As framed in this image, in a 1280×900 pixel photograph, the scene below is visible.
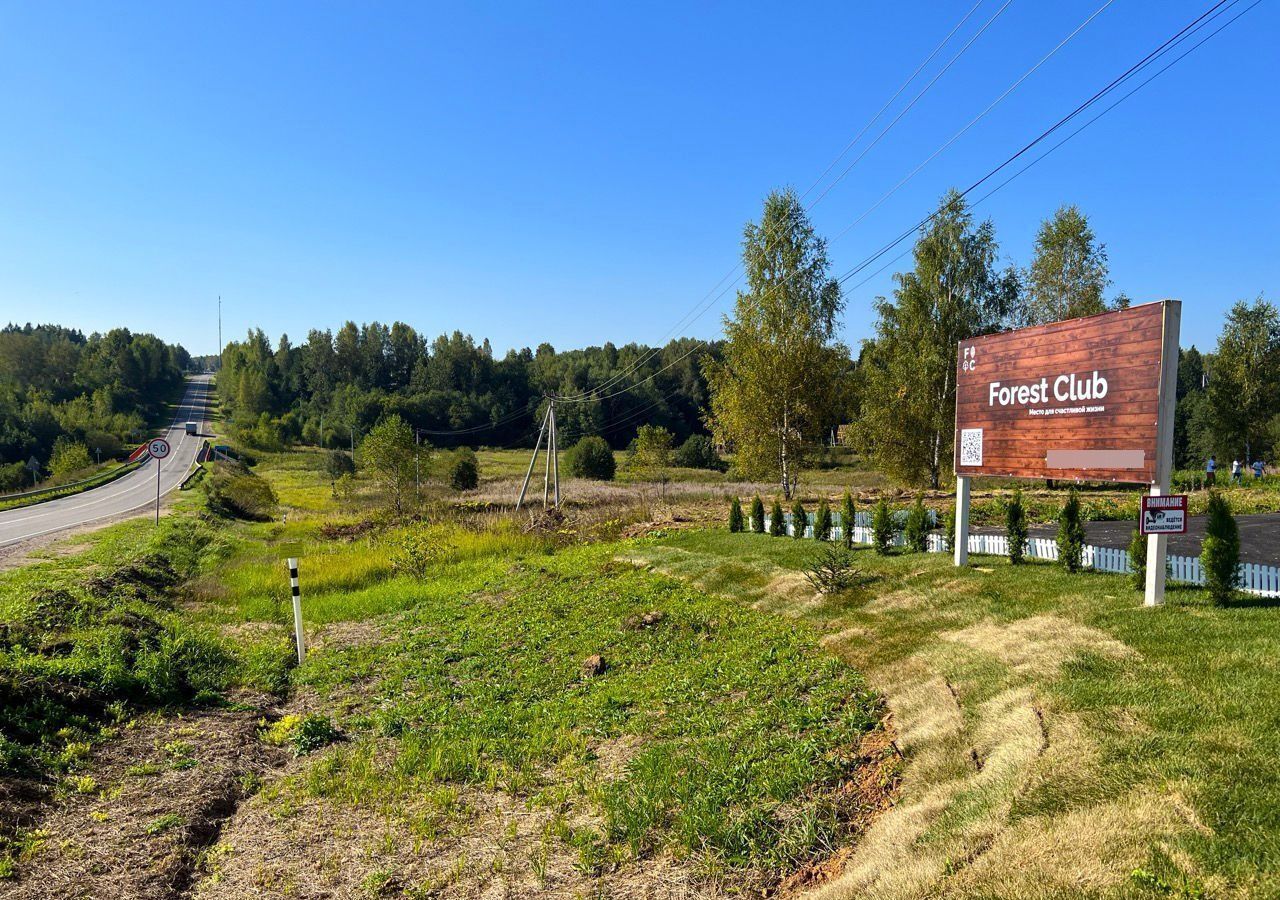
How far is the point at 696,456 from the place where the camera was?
226 feet

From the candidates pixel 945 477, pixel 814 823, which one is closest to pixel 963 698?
pixel 814 823

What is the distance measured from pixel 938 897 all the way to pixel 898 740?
2328mm

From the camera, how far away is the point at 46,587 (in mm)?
10883

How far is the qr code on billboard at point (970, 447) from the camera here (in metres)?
11.2

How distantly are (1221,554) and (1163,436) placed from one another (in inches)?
56.4

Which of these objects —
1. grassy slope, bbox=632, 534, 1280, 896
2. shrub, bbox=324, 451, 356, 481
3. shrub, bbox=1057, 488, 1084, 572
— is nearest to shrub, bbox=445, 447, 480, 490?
shrub, bbox=324, 451, 356, 481

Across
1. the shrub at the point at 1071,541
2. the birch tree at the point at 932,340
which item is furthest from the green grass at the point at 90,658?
the birch tree at the point at 932,340

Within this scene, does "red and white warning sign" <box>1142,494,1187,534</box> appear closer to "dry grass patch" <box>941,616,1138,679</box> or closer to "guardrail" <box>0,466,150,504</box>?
"dry grass patch" <box>941,616,1138,679</box>

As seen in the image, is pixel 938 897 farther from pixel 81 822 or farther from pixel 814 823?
pixel 81 822

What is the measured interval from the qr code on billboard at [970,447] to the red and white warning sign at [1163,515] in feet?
10.8

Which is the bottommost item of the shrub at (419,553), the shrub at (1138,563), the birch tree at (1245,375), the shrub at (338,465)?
the shrub at (419,553)

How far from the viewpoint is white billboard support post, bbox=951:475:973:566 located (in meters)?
11.6

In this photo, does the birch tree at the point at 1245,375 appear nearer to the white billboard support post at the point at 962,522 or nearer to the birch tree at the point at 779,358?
the birch tree at the point at 779,358

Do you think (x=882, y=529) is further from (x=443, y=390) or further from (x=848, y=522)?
(x=443, y=390)
